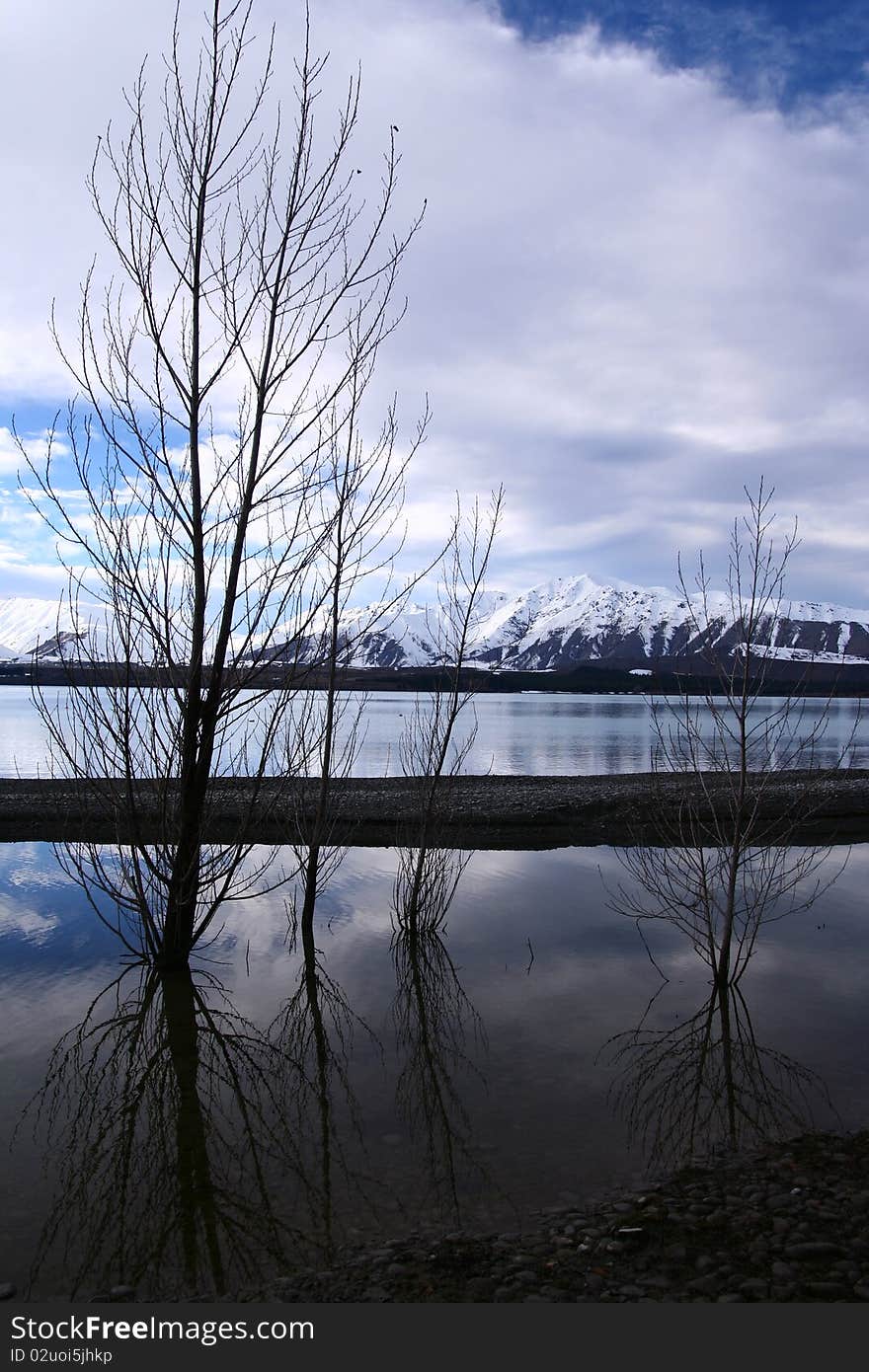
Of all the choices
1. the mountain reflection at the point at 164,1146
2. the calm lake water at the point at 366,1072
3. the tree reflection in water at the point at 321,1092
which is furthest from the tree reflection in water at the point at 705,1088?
the mountain reflection at the point at 164,1146

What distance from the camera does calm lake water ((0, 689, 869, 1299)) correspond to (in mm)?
5891

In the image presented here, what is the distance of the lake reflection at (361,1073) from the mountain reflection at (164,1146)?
2cm

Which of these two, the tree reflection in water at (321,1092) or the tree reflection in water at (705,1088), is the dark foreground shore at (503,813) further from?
the tree reflection in water at (705,1088)

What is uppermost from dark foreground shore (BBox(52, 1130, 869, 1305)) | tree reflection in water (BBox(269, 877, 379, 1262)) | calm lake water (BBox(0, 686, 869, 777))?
calm lake water (BBox(0, 686, 869, 777))

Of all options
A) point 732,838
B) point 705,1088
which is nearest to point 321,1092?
point 705,1088

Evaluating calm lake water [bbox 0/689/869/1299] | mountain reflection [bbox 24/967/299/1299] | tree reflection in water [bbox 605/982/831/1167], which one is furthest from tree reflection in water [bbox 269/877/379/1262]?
tree reflection in water [bbox 605/982/831/1167]

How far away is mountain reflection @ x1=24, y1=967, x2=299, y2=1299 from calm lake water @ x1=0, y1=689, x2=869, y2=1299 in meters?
0.03

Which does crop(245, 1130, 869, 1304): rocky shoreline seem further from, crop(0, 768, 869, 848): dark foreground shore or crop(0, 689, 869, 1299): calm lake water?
crop(0, 768, 869, 848): dark foreground shore

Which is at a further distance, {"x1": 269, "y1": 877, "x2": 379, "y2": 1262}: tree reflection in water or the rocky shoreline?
{"x1": 269, "y1": 877, "x2": 379, "y2": 1262}: tree reflection in water

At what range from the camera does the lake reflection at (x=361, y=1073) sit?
5883 mm

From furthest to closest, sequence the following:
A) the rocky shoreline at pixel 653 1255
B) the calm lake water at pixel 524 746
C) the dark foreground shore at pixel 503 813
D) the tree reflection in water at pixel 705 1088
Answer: the calm lake water at pixel 524 746 → the dark foreground shore at pixel 503 813 → the tree reflection in water at pixel 705 1088 → the rocky shoreline at pixel 653 1255

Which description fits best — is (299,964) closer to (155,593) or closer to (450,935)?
(450,935)

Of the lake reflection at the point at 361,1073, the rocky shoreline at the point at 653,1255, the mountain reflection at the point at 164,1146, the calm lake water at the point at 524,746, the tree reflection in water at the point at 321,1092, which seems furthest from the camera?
the calm lake water at the point at 524,746

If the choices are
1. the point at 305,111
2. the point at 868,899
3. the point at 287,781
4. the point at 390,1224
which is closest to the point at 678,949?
the point at 868,899
